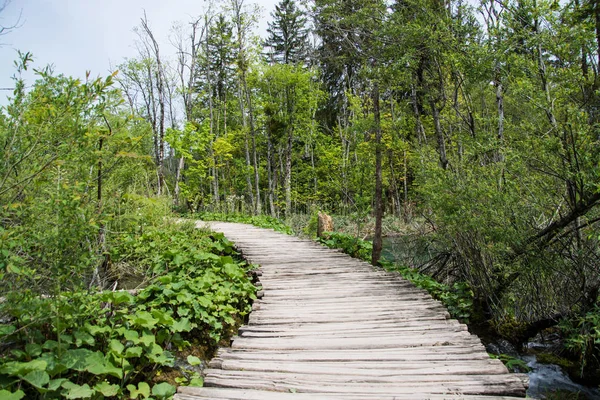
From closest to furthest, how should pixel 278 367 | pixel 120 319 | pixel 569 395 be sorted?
pixel 278 367, pixel 120 319, pixel 569 395

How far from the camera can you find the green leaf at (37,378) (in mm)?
2000

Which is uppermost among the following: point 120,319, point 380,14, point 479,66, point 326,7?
point 326,7

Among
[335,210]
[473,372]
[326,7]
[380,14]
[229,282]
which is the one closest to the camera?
[473,372]

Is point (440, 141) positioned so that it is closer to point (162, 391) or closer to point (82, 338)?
point (162, 391)

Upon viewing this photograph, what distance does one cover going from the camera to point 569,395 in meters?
3.85

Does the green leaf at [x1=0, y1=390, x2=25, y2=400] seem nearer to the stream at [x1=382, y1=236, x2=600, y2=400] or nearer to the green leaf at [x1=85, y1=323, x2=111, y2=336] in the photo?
the green leaf at [x1=85, y1=323, x2=111, y2=336]

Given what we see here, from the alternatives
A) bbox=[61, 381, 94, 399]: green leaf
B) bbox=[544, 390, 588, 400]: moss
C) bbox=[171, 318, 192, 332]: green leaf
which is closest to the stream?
bbox=[544, 390, 588, 400]: moss

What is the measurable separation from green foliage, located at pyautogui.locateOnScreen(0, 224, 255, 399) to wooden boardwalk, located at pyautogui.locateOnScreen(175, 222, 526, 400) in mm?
461

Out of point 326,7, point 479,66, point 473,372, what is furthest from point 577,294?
point 326,7

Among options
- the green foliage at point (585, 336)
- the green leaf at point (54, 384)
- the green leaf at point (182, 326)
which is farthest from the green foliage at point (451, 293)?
the green leaf at point (54, 384)

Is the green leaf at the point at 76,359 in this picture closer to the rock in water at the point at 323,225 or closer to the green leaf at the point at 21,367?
the green leaf at the point at 21,367

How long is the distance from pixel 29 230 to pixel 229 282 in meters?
2.63

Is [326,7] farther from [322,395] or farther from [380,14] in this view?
[322,395]

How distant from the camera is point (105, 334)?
9.24 feet
